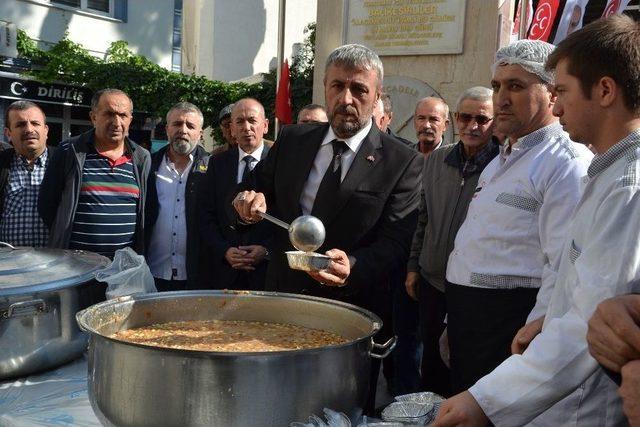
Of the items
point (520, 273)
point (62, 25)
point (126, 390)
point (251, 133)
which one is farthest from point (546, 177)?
point (62, 25)

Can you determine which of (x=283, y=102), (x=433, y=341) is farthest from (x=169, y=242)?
(x=283, y=102)

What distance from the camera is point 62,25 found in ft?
41.0

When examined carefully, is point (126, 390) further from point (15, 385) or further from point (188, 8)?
point (188, 8)

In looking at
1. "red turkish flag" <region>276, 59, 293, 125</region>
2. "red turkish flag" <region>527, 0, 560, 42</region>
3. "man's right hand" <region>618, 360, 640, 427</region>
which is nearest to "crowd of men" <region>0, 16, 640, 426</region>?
"man's right hand" <region>618, 360, 640, 427</region>

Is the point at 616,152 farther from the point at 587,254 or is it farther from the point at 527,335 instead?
the point at 527,335

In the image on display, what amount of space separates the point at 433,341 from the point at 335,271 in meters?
1.54

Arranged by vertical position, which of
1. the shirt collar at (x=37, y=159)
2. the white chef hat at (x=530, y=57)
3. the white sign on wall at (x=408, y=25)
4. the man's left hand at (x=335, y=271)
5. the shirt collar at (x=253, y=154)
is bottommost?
the man's left hand at (x=335, y=271)

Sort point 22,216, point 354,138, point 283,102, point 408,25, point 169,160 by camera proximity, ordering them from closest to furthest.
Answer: point 354,138
point 22,216
point 169,160
point 408,25
point 283,102

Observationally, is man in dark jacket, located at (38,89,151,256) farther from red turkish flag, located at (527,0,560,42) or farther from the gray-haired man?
red turkish flag, located at (527,0,560,42)

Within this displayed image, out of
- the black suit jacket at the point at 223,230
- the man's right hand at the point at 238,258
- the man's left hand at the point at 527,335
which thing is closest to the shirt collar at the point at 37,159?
the black suit jacket at the point at 223,230

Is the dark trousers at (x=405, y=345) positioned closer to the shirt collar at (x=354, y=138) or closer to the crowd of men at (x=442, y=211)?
the crowd of men at (x=442, y=211)

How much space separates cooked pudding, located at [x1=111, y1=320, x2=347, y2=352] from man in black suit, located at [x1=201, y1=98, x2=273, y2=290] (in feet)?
4.80

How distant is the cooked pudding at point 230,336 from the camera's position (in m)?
1.54

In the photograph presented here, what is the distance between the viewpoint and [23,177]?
3.67m
